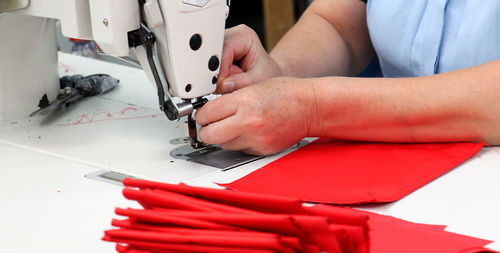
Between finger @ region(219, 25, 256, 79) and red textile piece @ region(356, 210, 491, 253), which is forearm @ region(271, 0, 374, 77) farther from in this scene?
red textile piece @ region(356, 210, 491, 253)

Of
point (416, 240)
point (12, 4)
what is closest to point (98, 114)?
point (12, 4)

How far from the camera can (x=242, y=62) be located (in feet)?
4.62

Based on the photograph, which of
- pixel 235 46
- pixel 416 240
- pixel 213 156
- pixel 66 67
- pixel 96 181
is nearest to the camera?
pixel 416 240

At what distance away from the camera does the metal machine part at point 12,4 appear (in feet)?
4.14

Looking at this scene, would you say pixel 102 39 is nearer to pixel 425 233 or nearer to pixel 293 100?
pixel 293 100

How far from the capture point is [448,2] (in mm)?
1363

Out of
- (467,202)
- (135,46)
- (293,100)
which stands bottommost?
(467,202)

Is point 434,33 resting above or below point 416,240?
above

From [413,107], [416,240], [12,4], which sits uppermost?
[12,4]

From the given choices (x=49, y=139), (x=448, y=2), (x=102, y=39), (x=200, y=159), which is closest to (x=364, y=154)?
(x=200, y=159)

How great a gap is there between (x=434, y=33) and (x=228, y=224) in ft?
2.74

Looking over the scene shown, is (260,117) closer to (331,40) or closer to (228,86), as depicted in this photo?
(228,86)

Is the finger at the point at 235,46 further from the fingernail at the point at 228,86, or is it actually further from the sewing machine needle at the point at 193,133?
the sewing machine needle at the point at 193,133

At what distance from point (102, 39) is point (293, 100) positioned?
0.36 metres
